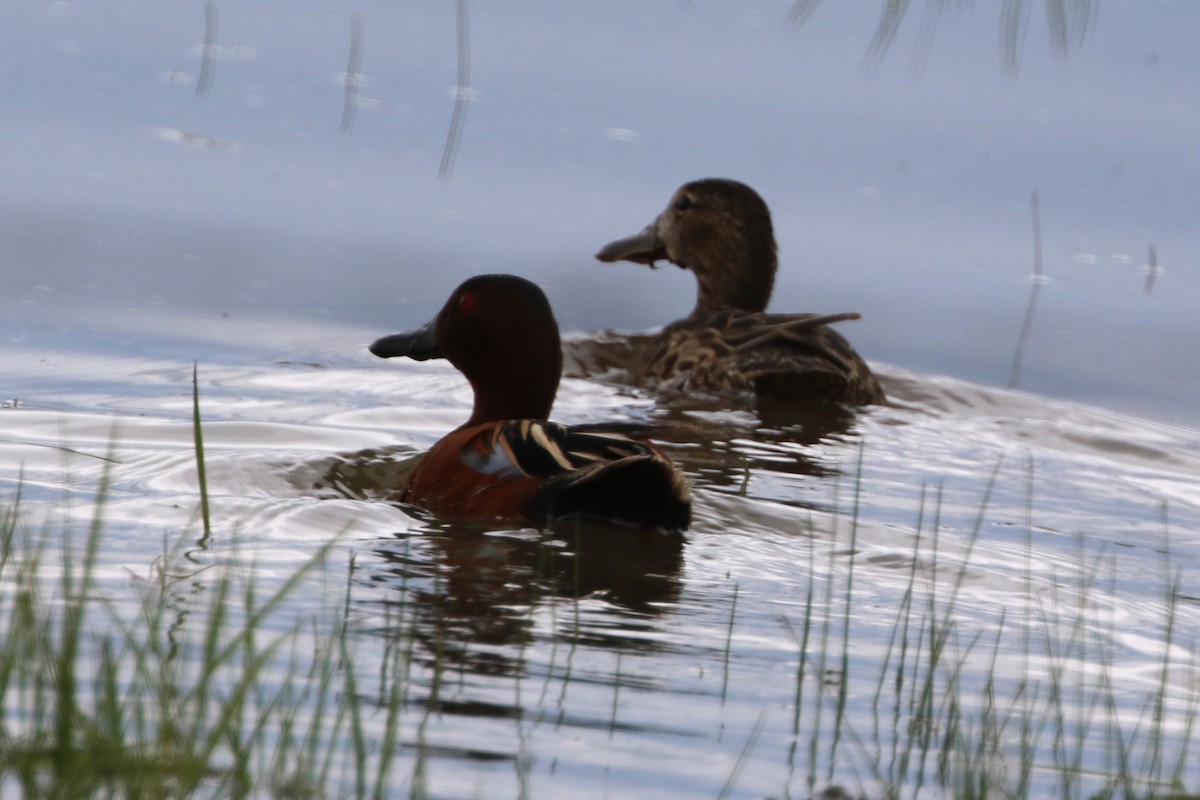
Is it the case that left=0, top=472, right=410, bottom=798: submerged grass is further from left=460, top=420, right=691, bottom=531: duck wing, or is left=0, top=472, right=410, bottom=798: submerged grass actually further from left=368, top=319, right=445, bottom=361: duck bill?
left=368, top=319, right=445, bottom=361: duck bill

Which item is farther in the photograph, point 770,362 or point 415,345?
point 770,362

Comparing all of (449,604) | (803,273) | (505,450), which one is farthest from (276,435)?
(803,273)

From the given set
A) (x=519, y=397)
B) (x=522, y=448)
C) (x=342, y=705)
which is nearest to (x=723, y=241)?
(x=519, y=397)

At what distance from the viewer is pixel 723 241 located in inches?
409

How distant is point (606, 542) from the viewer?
507 cm

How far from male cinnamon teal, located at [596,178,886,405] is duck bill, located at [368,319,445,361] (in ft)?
9.33

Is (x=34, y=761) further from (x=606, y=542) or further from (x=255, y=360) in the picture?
(x=255, y=360)

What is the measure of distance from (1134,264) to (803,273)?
9.73ft

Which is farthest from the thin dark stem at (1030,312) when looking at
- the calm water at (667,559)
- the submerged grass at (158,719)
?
the submerged grass at (158,719)

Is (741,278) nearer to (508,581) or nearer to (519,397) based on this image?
(519,397)

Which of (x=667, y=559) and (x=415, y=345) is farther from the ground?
(x=415, y=345)

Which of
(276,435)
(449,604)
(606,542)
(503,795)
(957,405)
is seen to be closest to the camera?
(503,795)

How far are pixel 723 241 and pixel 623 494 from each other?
18.1ft

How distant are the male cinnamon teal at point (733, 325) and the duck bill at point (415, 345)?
2843 mm
